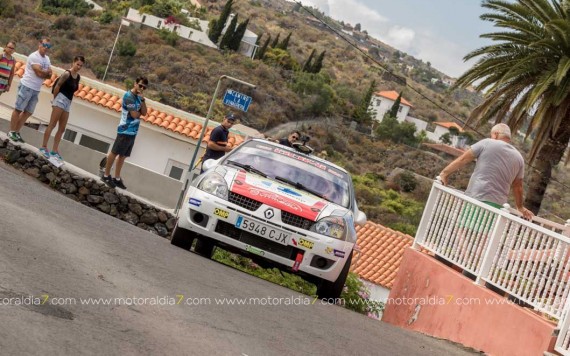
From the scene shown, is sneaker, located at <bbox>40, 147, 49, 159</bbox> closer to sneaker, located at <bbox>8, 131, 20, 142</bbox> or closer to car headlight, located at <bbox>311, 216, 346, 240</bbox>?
sneaker, located at <bbox>8, 131, 20, 142</bbox>

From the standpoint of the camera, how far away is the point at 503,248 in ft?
34.8

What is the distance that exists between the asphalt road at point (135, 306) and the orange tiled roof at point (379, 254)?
22.7m

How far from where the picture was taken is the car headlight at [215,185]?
10633 millimetres

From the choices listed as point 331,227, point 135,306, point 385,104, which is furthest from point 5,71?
point 385,104

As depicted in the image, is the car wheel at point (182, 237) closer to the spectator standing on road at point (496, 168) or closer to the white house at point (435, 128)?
the spectator standing on road at point (496, 168)

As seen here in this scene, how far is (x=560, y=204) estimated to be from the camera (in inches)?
3319

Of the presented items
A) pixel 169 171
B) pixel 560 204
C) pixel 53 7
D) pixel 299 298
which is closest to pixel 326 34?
pixel 53 7

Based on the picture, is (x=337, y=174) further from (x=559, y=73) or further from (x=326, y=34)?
(x=326, y=34)

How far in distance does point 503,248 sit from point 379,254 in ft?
78.9

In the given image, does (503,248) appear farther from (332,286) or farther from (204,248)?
(204,248)

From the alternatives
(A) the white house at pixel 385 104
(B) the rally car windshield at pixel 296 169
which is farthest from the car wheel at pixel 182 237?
(A) the white house at pixel 385 104

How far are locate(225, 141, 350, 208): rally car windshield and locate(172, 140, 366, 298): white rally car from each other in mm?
349

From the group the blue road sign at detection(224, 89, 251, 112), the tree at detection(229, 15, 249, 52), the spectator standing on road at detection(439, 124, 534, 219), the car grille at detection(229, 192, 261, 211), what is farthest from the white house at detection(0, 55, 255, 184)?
the tree at detection(229, 15, 249, 52)

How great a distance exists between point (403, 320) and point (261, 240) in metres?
3.29
